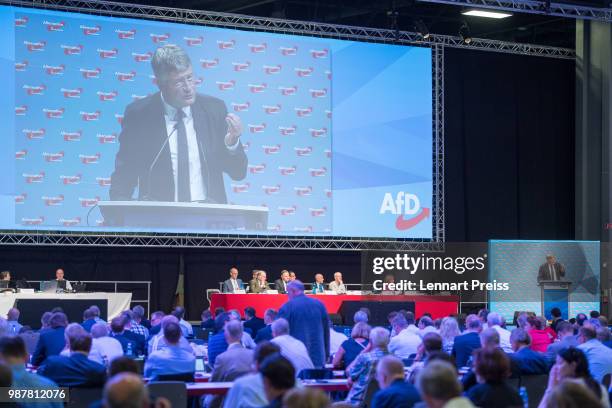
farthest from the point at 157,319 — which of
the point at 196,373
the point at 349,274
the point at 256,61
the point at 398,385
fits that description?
the point at 349,274

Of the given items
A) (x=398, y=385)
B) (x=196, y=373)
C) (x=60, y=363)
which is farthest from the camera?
(x=196, y=373)

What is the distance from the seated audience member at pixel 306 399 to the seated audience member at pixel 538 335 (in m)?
7.71

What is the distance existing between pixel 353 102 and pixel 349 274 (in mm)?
4010

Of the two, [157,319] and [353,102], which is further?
[353,102]

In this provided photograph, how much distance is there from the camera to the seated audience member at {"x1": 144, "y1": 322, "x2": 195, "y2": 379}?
7.61 meters

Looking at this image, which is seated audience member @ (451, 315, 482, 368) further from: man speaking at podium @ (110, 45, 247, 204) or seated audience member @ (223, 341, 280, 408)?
man speaking at podium @ (110, 45, 247, 204)

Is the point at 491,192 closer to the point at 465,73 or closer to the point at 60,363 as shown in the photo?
the point at 465,73

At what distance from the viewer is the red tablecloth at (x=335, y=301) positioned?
56.5ft

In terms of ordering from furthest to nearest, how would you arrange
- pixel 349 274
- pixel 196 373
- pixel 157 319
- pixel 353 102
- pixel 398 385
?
1. pixel 349 274
2. pixel 353 102
3. pixel 157 319
4. pixel 196 373
5. pixel 398 385

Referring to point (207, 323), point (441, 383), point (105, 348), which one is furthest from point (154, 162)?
point (441, 383)

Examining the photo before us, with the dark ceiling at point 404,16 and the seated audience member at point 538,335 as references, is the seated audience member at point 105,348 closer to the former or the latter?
the seated audience member at point 538,335

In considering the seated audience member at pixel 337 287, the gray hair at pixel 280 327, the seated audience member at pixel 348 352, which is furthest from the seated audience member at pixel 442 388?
the seated audience member at pixel 337 287

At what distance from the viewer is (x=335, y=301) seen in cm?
1770

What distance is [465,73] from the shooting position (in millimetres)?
22375
